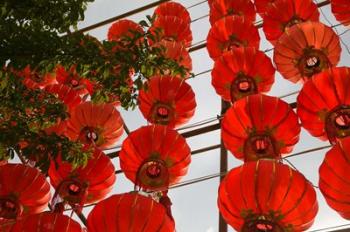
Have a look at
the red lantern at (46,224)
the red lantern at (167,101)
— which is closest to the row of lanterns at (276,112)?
the red lantern at (167,101)

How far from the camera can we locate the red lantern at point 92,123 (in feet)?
16.4

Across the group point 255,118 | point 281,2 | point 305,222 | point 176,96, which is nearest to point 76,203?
point 176,96

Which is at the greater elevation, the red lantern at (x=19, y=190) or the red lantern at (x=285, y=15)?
the red lantern at (x=285, y=15)

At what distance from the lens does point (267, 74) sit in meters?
4.84

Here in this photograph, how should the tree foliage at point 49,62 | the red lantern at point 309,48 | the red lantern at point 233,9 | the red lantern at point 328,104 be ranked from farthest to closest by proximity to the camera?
the red lantern at point 233,9, the red lantern at point 309,48, the red lantern at point 328,104, the tree foliage at point 49,62

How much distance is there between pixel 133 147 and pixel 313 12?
2392 mm

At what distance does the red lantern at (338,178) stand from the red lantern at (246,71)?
1.51m

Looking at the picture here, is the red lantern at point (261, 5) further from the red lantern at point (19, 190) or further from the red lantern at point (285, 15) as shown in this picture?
the red lantern at point (19, 190)

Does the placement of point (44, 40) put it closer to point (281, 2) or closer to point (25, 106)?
point (25, 106)

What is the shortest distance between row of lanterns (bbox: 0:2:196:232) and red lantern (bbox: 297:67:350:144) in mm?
944

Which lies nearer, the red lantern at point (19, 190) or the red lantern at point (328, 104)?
the red lantern at point (328, 104)

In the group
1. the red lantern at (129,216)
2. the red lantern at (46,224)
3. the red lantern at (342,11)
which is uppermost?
the red lantern at (342,11)

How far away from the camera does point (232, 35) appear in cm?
544

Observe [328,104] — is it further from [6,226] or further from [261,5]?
[6,226]
